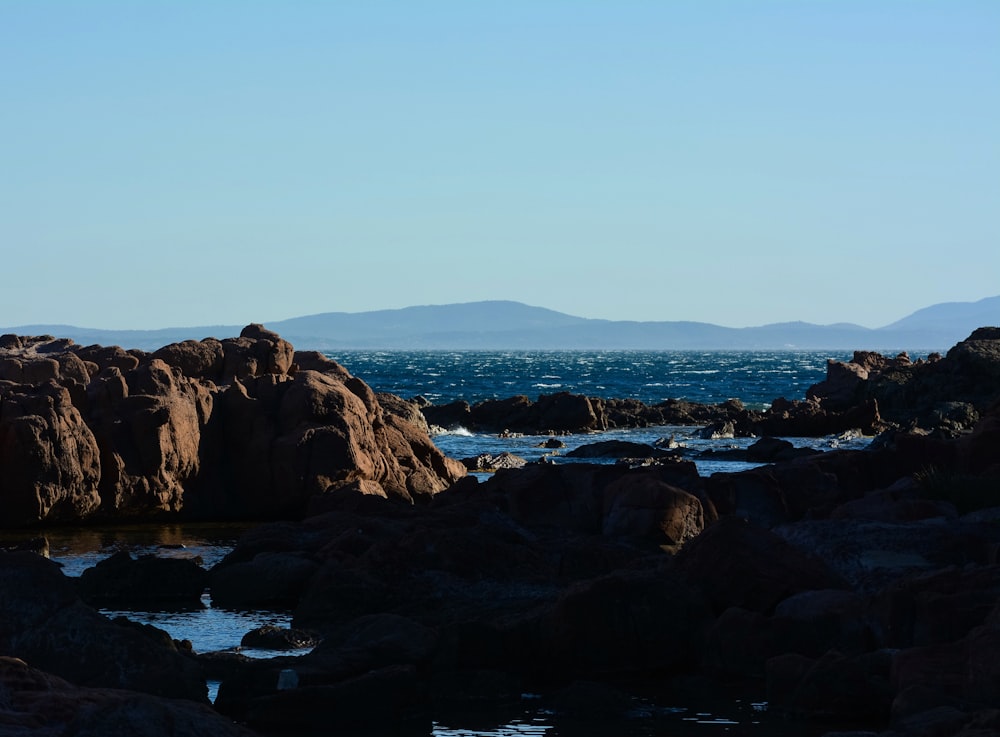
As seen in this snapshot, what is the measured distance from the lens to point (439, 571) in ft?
61.1

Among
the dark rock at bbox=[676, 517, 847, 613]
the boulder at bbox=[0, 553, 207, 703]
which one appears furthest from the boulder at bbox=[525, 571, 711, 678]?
the boulder at bbox=[0, 553, 207, 703]

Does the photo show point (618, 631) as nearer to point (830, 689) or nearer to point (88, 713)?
point (830, 689)

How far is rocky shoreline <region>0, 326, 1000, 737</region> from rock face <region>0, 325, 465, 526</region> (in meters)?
0.06

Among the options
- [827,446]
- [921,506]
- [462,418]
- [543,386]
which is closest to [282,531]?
[921,506]

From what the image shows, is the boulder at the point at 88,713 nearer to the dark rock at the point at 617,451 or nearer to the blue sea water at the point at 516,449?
the blue sea water at the point at 516,449

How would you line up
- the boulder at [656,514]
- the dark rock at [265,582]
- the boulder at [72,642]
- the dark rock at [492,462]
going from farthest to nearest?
the dark rock at [492,462], the boulder at [656,514], the dark rock at [265,582], the boulder at [72,642]

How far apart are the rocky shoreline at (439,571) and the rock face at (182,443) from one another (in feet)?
0.19

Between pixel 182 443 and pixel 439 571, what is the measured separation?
12.7 metres

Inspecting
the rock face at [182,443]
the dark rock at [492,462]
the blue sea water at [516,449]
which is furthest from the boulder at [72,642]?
the dark rock at [492,462]

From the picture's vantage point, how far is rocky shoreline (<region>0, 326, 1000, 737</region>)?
12.9m

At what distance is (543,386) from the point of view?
121 m

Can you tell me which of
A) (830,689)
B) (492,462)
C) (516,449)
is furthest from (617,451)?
(830,689)

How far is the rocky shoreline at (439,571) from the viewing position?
508 inches

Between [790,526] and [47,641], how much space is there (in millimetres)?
11095
